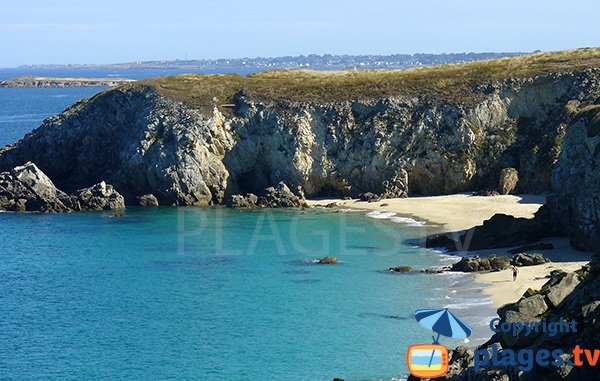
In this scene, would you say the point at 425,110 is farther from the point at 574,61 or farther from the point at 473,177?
the point at 574,61

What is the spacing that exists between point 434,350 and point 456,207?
4699cm

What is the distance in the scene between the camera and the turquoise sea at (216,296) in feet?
138

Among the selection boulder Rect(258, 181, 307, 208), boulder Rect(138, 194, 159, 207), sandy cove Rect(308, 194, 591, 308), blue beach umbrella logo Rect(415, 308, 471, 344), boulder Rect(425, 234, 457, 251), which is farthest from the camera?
boulder Rect(138, 194, 159, 207)

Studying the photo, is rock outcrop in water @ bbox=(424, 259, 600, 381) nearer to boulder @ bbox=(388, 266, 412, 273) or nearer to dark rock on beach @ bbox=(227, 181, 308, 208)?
boulder @ bbox=(388, 266, 412, 273)

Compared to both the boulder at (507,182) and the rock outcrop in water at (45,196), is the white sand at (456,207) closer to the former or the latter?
the boulder at (507,182)

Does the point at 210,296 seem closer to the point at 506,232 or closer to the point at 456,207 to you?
the point at 506,232

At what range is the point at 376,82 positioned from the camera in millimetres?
91500

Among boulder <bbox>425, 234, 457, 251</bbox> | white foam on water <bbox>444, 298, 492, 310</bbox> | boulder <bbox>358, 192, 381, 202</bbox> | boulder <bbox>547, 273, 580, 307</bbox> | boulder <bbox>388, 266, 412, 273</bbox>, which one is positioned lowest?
boulder <bbox>388, 266, 412, 273</bbox>

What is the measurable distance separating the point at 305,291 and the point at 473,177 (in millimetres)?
31380

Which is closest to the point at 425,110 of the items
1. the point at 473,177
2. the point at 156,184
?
the point at 473,177

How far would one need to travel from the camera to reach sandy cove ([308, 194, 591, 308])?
5116 cm

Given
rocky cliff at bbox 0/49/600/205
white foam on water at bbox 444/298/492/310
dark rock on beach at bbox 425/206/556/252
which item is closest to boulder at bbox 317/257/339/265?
dark rock on beach at bbox 425/206/556/252

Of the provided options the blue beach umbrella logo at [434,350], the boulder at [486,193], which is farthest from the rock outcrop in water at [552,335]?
the boulder at [486,193]

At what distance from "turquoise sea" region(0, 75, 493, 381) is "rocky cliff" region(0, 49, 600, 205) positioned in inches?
263
